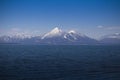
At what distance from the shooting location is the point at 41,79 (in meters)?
43.2

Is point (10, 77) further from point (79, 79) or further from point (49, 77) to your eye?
point (79, 79)

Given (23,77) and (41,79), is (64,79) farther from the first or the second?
(23,77)

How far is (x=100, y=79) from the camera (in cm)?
4250

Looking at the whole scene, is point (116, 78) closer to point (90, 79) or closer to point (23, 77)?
point (90, 79)

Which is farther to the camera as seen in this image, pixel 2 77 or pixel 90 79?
pixel 2 77

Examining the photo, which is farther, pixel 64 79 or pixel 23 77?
pixel 23 77

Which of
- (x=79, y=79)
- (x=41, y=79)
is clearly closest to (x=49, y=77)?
(x=41, y=79)

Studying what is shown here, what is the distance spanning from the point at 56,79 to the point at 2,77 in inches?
384

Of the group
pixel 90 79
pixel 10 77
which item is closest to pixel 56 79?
pixel 90 79

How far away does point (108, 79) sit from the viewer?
42344 millimetres

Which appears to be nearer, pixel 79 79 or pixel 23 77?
pixel 79 79

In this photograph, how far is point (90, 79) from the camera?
140 ft

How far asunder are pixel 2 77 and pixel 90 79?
50.1 feet

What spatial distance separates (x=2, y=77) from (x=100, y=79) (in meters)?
16.9
